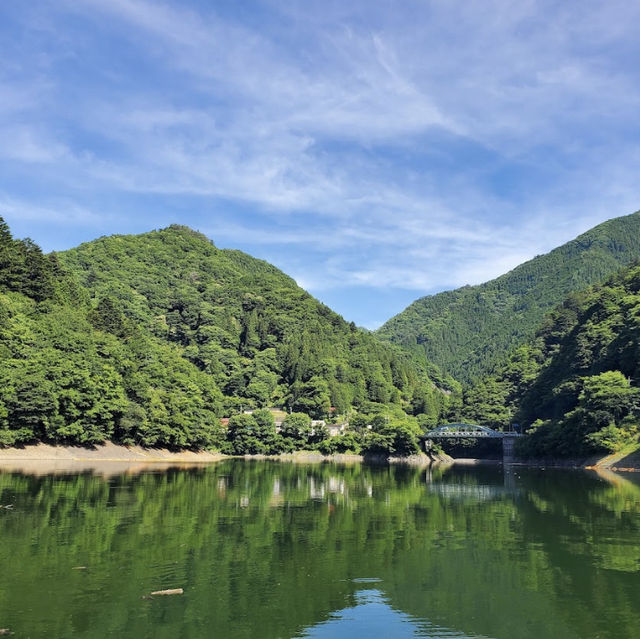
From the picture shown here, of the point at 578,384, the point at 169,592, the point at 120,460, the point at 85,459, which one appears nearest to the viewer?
the point at 169,592

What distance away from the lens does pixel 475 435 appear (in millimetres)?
134500

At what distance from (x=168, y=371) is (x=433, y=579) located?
292ft

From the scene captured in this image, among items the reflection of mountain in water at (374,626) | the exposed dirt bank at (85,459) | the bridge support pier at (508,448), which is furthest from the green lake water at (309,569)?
the bridge support pier at (508,448)

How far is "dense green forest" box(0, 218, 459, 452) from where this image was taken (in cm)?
6906

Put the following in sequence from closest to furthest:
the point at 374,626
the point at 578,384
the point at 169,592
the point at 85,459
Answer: the point at 374,626 → the point at 169,592 → the point at 85,459 → the point at 578,384

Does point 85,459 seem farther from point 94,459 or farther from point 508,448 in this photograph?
point 508,448

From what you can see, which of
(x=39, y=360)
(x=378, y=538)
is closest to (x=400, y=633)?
(x=378, y=538)

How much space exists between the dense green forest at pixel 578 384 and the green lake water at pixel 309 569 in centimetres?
5722

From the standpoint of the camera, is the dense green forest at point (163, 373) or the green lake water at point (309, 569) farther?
the dense green forest at point (163, 373)

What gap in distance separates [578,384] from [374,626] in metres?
105

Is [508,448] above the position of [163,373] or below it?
below

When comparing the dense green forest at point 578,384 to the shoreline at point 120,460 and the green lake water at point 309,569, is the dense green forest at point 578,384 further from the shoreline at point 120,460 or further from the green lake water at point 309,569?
the green lake water at point 309,569

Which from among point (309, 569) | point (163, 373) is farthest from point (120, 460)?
point (309, 569)

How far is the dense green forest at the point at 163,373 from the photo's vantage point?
69062 mm
